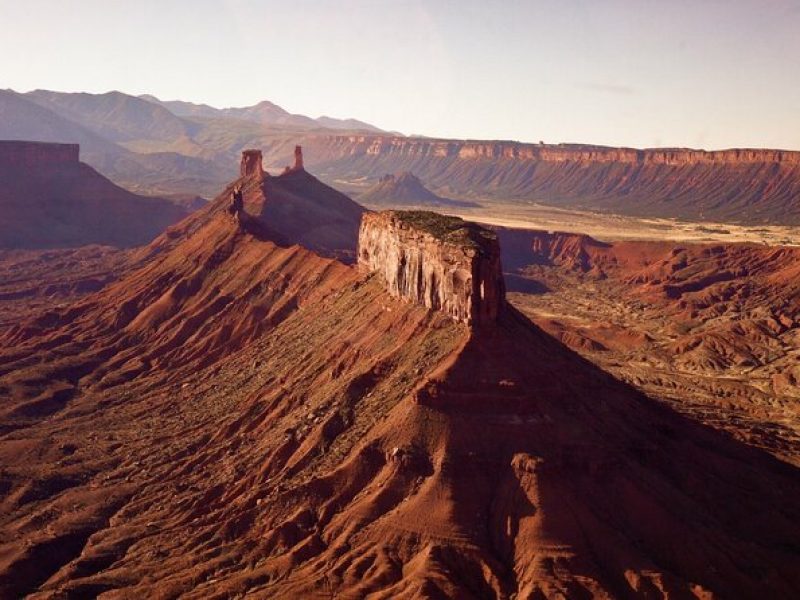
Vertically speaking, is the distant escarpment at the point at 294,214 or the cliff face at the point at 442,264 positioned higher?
the cliff face at the point at 442,264

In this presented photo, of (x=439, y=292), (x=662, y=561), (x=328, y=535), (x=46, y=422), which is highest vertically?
(x=439, y=292)

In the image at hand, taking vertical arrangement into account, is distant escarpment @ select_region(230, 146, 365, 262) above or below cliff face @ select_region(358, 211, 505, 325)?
below

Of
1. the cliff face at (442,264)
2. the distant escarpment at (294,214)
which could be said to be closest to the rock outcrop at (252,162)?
the distant escarpment at (294,214)

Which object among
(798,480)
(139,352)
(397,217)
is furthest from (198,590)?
(139,352)

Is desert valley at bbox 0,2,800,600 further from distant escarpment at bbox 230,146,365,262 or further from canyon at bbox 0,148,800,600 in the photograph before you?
distant escarpment at bbox 230,146,365,262

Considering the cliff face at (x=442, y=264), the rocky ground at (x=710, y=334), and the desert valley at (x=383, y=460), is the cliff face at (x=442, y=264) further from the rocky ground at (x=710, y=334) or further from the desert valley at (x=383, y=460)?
the rocky ground at (x=710, y=334)

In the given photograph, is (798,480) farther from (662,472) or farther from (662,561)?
(662,561)

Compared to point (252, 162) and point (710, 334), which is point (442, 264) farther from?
point (252, 162)

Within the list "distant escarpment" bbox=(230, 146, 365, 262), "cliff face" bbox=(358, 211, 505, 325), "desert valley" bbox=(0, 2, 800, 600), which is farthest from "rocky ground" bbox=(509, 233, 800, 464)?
"cliff face" bbox=(358, 211, 505, 325)
